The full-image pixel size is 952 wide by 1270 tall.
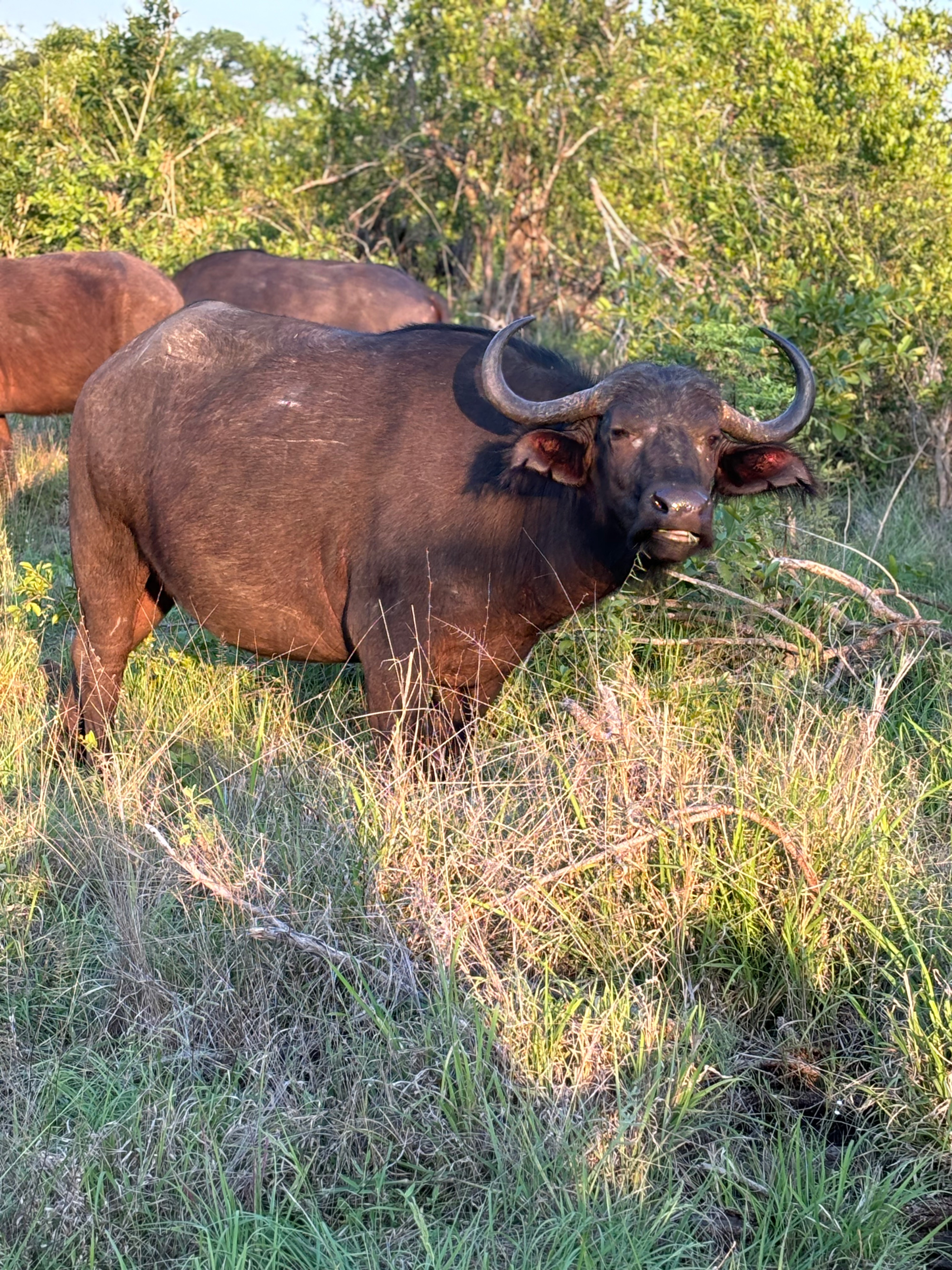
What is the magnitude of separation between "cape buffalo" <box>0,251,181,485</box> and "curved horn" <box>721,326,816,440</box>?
623 centimetres

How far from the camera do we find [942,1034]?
3.00m

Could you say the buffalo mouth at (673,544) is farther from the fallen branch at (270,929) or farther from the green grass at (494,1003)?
the fallen branch at (270,929)

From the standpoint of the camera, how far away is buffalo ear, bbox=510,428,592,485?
14.0ft

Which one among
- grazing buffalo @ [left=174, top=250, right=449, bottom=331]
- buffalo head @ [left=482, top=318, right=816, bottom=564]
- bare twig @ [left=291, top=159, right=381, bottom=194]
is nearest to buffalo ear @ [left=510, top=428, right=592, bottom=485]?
buffalo head @ [left=482, top=318, right=816, bottom=564]

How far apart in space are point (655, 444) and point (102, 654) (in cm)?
242

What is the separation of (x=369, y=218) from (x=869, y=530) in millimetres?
9193

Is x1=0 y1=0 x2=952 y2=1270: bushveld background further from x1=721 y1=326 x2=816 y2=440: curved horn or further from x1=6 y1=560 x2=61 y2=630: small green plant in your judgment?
x1=721 y1=326 x2=816 y2=440: curved horn

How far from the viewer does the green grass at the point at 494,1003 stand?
8.72ft

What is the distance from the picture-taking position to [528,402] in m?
4.24

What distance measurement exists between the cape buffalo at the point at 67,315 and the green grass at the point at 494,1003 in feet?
18.5

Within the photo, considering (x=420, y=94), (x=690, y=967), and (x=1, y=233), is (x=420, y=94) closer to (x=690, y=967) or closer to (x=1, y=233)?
(x=1, y=233)

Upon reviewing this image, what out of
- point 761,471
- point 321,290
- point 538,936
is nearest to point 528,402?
point 761,471

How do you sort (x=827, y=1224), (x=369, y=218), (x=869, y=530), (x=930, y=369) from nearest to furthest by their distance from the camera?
(x=827, y=1224) < (x=869, y=530) < (x=930, y=369) < (x=369, y=218)

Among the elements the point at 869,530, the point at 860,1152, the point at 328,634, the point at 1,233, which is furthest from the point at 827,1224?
the point at 1,233
